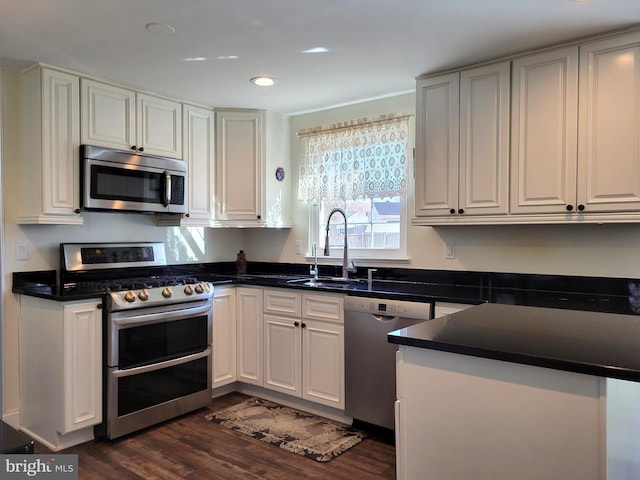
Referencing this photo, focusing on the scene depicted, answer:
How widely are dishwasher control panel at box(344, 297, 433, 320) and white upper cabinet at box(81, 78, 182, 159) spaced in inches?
69.9

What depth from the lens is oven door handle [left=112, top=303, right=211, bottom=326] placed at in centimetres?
281

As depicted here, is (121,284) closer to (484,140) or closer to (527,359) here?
(484,140)

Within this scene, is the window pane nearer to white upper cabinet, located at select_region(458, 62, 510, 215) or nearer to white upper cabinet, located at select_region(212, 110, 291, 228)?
white upper cabinet, located at select_region(212, 110, 291, 228)

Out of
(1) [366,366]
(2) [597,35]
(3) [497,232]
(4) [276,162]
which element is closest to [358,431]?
(1) [366,366]

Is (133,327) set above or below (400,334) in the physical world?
below

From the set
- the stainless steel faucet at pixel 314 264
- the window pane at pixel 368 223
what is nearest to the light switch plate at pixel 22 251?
the stainless steel faucet at pixel 314 264

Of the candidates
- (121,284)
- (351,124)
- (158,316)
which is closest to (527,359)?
(158,316)

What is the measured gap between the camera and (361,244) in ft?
12.2

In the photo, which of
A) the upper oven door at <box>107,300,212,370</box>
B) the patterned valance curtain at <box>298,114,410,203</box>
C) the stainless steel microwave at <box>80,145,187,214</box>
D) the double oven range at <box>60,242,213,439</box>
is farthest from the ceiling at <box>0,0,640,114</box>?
the upper oven door at <box>107,300,212,370</box>

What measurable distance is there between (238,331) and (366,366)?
1174 mm

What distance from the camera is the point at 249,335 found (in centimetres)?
357

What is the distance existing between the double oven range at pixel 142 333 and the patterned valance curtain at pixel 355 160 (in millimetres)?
1284

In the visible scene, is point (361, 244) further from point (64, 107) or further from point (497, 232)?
point (64, 107)

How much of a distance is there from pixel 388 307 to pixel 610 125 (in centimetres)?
150
